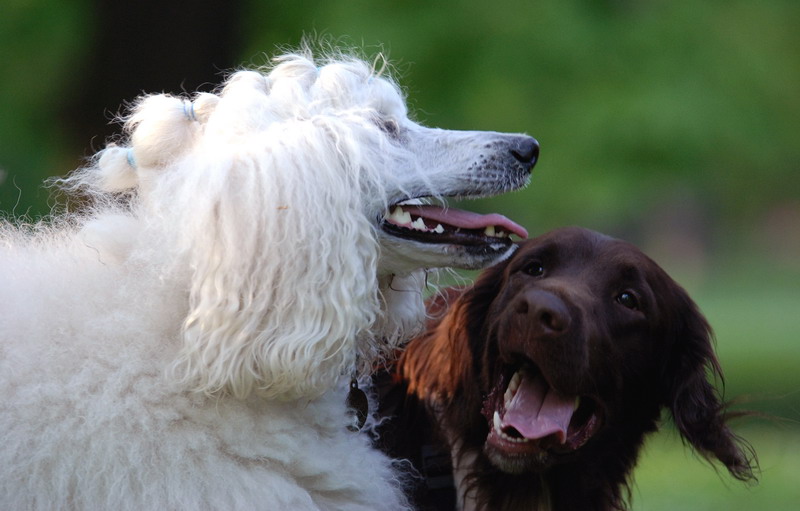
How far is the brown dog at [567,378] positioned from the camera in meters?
3.31

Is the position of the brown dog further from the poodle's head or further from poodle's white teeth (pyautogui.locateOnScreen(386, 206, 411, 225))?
poodle's white teeth (pyautogui.locateOnScreen(386, 206, 411, 225))

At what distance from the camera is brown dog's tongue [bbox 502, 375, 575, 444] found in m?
3.37

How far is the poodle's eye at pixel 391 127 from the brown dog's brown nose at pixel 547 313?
0.67 m

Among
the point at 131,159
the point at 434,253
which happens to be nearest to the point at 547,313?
the point at 434,253

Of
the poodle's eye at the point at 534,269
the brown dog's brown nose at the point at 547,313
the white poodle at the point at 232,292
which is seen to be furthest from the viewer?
the poodle's eye at the point at 534,269

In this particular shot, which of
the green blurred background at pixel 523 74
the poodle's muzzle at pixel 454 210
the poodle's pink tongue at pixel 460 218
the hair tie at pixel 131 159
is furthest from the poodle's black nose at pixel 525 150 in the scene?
the green blurred background at pixel 523 74

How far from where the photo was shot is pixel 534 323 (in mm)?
3229

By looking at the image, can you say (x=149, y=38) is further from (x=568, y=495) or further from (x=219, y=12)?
(x=568, y=495)

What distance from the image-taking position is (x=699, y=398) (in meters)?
3.58

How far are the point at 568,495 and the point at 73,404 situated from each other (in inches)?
67.9

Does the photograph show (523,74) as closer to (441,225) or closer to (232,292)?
(441,225)

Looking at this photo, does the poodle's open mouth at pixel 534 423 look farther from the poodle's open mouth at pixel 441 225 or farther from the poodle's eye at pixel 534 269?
the poodle's open mouth at pixel 441 225

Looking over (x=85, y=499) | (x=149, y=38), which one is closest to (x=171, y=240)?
(x=85, y=499)

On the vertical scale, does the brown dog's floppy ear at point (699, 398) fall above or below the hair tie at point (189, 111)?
below
